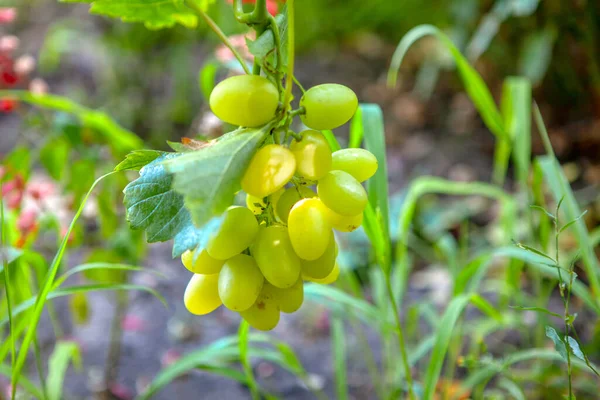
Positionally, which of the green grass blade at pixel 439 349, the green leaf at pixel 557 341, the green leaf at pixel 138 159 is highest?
the green leaf at pixel 138 159

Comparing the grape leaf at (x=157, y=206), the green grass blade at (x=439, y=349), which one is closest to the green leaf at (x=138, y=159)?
the grape leaf at (x=157, y=206)

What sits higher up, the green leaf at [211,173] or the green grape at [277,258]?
the green leaf at [211,173]

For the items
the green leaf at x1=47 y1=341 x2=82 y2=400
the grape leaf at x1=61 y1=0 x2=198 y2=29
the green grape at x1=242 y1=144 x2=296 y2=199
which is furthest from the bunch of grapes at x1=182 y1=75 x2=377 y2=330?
the green leaf at x1=47 y1=341 x2=82 y2=400

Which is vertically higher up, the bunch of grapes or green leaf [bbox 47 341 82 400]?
the bunch of grapes

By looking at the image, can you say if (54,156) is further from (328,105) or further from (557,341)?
(557,341)

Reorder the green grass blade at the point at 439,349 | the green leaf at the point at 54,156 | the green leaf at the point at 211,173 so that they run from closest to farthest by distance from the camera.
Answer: the green leaf at the point at 211,173, the green grass blade at the point at 439,349, the green leaf at the point at 54,156

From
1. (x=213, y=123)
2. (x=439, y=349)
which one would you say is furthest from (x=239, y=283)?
(x=213, y=123)

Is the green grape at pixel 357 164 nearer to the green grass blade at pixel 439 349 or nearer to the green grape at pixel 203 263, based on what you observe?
the green grape at pixel 203 263

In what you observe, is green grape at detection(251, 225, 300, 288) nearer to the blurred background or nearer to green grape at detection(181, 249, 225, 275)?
green grape at detection(181, 249, 225, 275)
